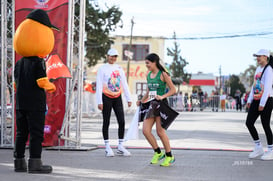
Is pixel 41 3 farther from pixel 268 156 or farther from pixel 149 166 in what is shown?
pixel 268 156

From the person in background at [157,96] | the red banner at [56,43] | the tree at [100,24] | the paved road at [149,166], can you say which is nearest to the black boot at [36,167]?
the paved road at [149,166]

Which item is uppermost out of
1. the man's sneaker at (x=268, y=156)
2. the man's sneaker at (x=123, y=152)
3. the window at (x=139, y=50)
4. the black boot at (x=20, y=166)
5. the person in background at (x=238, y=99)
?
the window at (x=139, y=50)

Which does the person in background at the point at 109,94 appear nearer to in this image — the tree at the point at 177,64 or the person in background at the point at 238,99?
the person in background at the point at 238,99

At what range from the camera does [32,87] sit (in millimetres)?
7508

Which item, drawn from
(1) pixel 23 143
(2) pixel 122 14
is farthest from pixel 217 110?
(1) pixel 23 143

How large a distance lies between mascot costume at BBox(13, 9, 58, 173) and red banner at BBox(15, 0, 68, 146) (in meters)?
2.96

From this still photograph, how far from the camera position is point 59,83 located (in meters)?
10.8

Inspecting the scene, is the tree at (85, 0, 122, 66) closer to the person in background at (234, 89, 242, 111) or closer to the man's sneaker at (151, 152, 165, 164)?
the person in background at (234, 89, 242, 111)

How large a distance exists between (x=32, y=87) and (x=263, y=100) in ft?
12.7

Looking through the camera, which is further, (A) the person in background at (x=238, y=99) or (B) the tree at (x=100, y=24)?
(A) the person in background at (x=238, y=99)

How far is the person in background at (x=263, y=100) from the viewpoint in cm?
920

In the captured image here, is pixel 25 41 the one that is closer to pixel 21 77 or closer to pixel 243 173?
pixel 21 77

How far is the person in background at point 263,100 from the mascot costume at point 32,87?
12.0 ft

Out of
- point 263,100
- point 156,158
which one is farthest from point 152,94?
point 263,100
